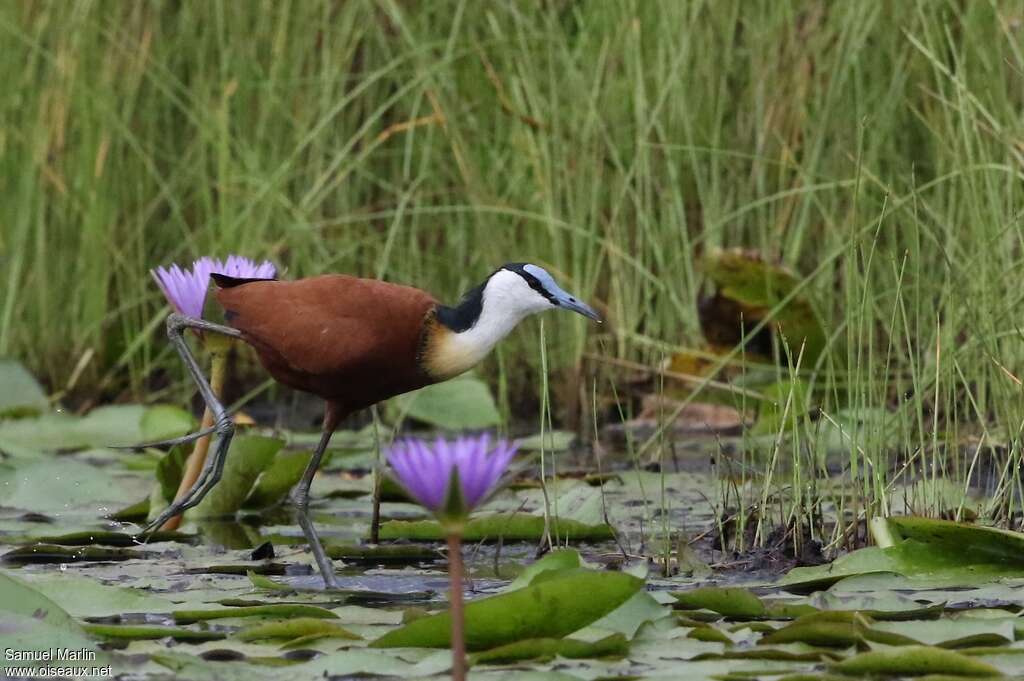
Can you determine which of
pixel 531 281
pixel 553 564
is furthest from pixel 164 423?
pixel 553 564

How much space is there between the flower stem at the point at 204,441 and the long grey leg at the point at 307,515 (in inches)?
11.0

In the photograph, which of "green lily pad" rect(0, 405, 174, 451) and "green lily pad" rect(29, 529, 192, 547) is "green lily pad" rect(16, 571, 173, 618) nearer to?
"green lily pad" rect(29, 529, 192, 547)

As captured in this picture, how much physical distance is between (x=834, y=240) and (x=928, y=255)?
36 cm

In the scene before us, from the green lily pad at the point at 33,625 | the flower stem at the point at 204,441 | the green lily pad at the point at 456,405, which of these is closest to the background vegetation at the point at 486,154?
the green lily pad at the point at 456,405

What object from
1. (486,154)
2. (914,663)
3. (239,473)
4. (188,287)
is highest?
(486,154)

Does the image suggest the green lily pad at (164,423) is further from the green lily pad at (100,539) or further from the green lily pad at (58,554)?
the green lily pad at (58,554)

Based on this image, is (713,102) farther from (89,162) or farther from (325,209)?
(89,162)

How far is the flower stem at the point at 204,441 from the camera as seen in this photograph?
3803 mm

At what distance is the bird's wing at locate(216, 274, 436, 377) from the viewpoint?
3479mm

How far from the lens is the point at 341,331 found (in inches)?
137

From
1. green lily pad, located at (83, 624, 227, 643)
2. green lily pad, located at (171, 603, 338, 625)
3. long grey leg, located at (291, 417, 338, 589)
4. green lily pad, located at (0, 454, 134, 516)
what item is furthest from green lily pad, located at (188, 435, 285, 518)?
green lily pad, located at (83, 624, 227, 643)

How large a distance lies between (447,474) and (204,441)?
6.43 feet

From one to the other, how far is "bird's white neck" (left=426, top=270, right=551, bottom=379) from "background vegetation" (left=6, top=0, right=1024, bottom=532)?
1.90m

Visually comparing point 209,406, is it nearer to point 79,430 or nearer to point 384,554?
point 384,554
